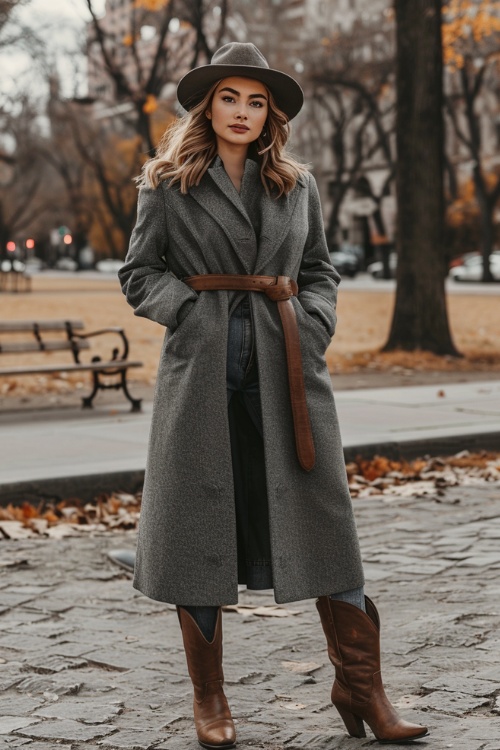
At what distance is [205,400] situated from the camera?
3477mm

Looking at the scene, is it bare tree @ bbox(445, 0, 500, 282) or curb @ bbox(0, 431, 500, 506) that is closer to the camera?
curb @ bbox(0, 431, 500, 506)

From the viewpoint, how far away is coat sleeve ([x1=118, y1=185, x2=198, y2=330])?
3.49 meters

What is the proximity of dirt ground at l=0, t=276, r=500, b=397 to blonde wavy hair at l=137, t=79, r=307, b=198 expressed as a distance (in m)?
9.52

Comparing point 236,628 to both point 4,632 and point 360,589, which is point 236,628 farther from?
point 360,589


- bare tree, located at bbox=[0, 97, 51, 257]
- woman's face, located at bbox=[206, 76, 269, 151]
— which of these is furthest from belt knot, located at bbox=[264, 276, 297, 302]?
bare tree, located at bbox=[0, 97, 51, 257]

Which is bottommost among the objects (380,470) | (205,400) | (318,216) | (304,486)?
(380,470)

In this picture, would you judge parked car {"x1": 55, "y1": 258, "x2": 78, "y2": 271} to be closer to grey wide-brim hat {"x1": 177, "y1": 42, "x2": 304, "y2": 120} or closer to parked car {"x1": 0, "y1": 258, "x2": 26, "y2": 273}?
parked car {"x1": 0, "y1": 258, "x2": 26, "y2": 273}

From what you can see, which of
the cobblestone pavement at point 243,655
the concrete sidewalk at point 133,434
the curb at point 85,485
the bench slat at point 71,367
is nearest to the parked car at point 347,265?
the concrete sidewalk at point 133,434

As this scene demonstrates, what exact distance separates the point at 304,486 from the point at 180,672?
109cm

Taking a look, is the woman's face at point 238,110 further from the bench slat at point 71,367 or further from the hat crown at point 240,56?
the bench slat at point 71,367

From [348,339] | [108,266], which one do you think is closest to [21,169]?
[108,266]

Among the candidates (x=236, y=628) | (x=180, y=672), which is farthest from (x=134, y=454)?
(x=180, y=672)

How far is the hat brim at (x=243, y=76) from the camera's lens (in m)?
3.56

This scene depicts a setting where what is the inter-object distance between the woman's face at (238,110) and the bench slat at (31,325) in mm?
8456
